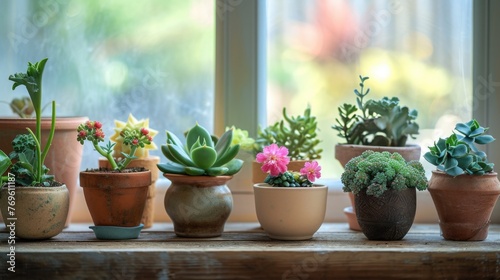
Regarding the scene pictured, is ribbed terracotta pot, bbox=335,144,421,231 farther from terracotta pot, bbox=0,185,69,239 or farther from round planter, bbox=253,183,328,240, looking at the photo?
terracotta pot, bbox=0,185,69,239

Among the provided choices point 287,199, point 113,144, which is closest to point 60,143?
point 113,144

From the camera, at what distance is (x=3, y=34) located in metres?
2.20

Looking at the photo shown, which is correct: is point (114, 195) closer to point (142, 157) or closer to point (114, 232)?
point (114, 232)

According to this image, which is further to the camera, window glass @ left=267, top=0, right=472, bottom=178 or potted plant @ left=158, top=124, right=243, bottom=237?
window glass @ left=267, top=0, right=472, bottom=178

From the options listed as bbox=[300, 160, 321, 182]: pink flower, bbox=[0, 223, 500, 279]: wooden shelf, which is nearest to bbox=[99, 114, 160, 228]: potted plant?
bbox=[0, 223, 500, 279]: wooden shelf

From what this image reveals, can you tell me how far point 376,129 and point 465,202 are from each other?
33 centimetres

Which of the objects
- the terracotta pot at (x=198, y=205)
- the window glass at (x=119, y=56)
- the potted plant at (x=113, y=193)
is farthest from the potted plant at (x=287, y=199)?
the window glass at (x=119, y=56)

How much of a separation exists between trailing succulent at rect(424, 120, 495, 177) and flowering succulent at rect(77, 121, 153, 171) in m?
0.72

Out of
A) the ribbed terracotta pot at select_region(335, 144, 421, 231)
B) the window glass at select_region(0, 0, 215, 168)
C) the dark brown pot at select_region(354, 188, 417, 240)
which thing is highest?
the window glass at select_region(0, 0, 215, 168)

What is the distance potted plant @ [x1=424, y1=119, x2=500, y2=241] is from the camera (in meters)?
1.84

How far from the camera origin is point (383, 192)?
1.82 meters

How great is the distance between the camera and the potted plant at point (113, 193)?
1872 mm

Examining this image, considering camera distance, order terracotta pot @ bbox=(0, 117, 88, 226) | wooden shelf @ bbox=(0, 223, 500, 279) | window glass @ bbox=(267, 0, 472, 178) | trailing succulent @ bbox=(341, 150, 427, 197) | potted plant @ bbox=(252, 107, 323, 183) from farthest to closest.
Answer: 1. window glass @ bbox=(267, 0, 472, 178)
2. potted plant @ bbox=(252, 107, 323, 183)
3. terracotta pot @ bbox=(0, 117, 88, 226)
4. trailing succulent @ bbox=(341, 150, 427, 197)
5. wooden shelf @ bbox=(0, 223, 500, 279)

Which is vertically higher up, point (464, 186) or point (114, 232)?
point (464, 186)
